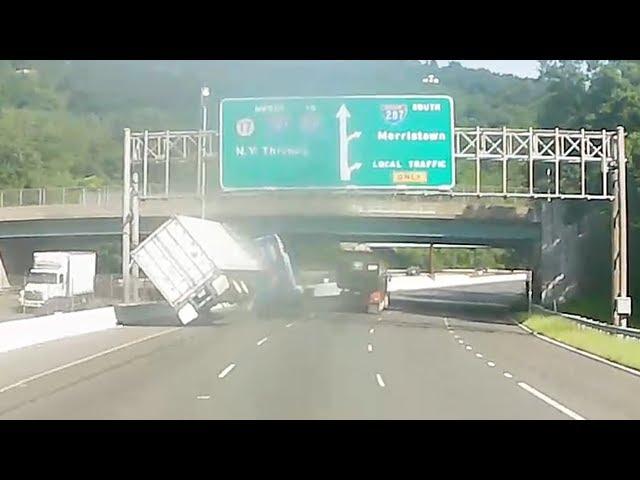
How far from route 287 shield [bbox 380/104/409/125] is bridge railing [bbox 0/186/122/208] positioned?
29.2m

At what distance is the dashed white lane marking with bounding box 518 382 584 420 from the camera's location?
16.0m

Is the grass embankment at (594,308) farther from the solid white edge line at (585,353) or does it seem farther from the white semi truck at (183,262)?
the white semi truck at (183,262)

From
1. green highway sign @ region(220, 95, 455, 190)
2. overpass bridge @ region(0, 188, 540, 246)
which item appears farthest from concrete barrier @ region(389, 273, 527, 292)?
green highway sign @ region(220, 95, 455, 190)

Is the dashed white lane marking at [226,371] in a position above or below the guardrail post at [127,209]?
below

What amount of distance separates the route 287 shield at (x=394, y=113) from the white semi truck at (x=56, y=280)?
24.3 meters

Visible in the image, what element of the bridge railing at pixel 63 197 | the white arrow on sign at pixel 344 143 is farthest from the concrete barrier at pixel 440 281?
the white arrow on sign at pixel 344 143

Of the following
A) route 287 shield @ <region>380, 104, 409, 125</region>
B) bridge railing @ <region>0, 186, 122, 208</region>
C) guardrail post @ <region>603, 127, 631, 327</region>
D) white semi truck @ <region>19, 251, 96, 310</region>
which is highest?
route 287 shield @ <region>380, 104, 409, 125</region>

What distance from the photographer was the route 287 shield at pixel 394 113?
131 ft

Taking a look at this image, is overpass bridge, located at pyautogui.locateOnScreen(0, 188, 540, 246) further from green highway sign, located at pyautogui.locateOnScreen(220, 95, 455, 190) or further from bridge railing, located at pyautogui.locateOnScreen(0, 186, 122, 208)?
green highway sign, located at pyautogui.locateOnScreen(220, 95, 455, 190)

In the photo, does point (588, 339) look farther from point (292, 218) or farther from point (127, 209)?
point (292, 218)

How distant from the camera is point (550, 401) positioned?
1808 centimetres
